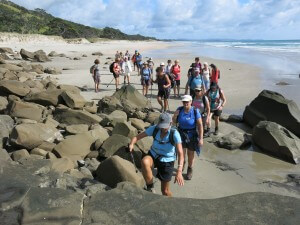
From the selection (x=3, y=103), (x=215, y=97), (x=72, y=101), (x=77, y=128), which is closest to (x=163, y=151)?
(x=77, y=128)

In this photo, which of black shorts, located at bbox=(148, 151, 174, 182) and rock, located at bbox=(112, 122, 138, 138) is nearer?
black shorts, located at bbox=(148, 151, 174, 182)

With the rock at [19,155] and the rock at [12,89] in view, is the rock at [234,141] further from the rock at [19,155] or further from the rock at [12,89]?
the rock at [12,89]

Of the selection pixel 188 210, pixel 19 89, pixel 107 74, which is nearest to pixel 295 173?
pixel 188 210

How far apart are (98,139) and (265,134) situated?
4640 mm

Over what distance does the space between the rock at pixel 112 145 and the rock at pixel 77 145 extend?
459 mm

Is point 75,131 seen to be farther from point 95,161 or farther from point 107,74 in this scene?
point 107,74

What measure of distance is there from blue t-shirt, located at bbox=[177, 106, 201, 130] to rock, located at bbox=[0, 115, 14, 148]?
13.5ft

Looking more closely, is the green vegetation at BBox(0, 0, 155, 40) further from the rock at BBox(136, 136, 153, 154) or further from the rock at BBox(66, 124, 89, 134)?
the rock at BBox(136, 136, 153, 154)

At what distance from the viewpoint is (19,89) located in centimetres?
1249

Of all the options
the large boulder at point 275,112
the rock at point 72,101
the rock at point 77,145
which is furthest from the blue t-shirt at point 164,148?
the large boulder at point 275,112

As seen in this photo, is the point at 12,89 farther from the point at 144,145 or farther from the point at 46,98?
the point at 144,145

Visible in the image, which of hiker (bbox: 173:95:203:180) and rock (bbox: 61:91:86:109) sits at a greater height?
hiker (bbox: 173:95:203:180)

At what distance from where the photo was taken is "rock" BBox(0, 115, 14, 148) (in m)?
8.34


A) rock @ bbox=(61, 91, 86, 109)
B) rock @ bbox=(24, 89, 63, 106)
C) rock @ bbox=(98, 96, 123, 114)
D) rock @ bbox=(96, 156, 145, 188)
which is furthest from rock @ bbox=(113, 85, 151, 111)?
rock @ bbox=(96, 156, 145, 188)
